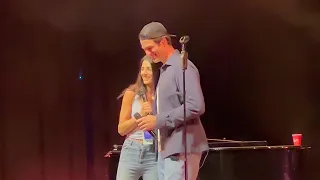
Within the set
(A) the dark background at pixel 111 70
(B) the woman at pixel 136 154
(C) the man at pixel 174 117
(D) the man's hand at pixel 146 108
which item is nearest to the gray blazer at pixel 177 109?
(C) the man at pixel 174 117

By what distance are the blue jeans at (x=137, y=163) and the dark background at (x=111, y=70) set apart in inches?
60.5

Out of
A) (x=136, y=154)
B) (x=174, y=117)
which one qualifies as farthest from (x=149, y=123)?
(x=136, y=154)

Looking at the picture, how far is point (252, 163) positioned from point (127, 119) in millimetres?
999

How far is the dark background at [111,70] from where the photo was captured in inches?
180

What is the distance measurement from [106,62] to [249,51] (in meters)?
1.29

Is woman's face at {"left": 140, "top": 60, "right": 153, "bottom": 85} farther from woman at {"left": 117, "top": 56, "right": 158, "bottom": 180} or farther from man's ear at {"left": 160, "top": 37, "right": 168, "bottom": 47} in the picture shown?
man's ear at {"left": 160, "top": 37, "right": 168, "bottom": 47}

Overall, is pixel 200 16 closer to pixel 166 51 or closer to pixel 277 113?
pixel 277 113

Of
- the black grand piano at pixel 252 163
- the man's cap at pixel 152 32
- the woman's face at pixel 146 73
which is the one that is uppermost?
the man's cap at pixel 152 32

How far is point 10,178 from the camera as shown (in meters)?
4.63

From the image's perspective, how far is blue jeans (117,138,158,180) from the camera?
10.1 ft

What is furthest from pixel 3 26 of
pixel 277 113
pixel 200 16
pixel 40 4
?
pixel 277 113

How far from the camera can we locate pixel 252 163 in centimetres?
359

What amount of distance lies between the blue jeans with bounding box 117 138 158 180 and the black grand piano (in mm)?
394

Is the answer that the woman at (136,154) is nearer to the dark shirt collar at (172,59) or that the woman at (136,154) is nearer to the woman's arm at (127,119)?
the woman's arm at (127,119)
